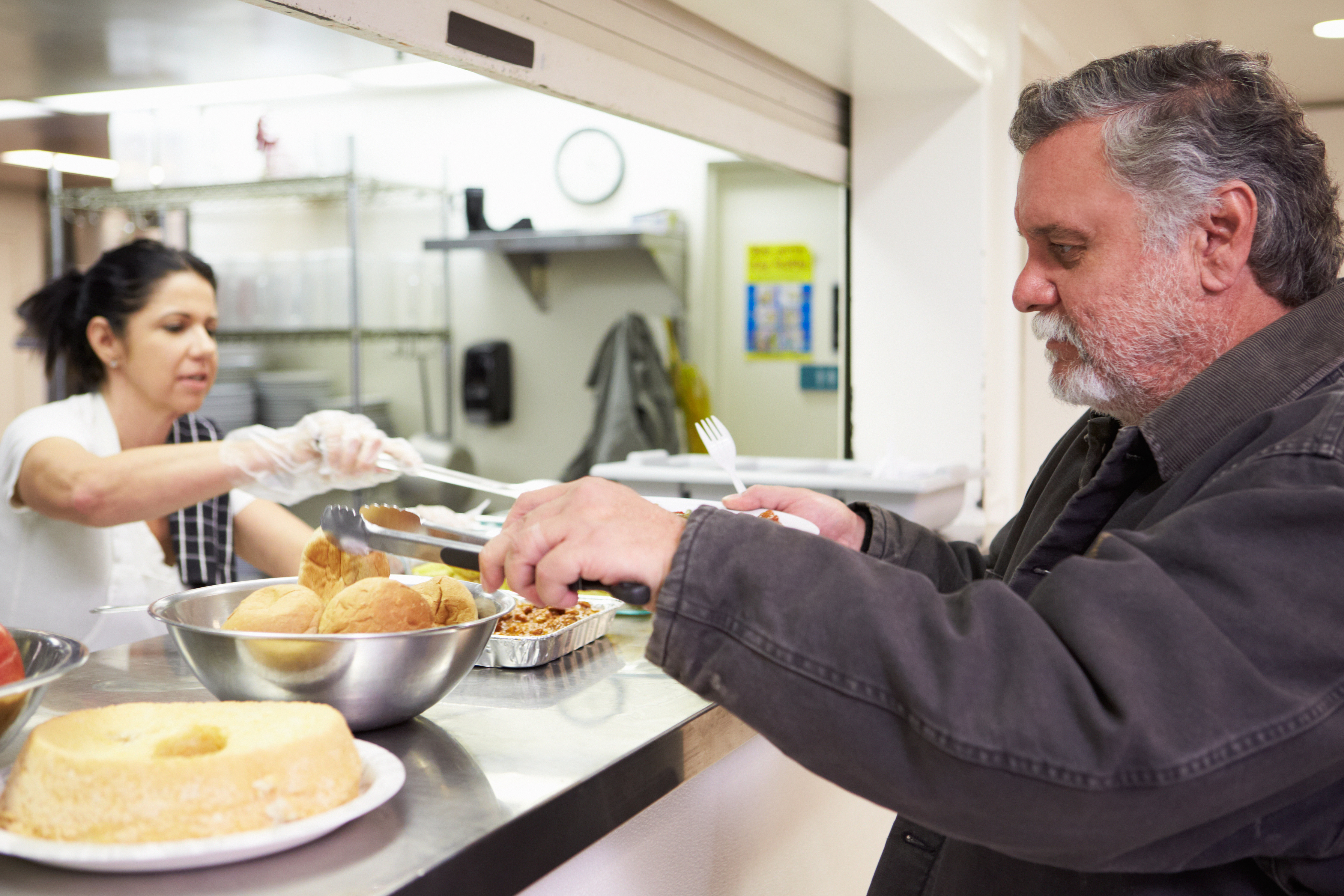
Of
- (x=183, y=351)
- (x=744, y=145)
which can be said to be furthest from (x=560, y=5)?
(x=183, y=351)

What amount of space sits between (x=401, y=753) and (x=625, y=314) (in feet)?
10.6

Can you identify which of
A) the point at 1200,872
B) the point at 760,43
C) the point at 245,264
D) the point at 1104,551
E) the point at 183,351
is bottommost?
the point at 1200,872

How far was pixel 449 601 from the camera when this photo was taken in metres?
1.04

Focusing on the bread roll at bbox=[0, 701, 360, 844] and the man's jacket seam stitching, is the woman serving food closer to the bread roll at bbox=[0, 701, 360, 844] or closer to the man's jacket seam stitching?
the bread roll at bbox=[0, 701, 360, 844]

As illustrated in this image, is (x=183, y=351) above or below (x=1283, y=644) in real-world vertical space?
above

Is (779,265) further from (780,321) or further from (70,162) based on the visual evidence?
(70,162)

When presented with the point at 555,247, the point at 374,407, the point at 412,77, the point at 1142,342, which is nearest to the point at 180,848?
the point at 1142,342

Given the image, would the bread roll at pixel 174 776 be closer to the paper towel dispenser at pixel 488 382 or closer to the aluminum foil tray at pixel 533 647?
the aluminum foil tray at pixel 533 647

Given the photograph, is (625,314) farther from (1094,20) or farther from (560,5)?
(560,5)

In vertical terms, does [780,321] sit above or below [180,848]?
above

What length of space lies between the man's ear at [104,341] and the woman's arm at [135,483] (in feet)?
1.35

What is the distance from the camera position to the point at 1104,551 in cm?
72

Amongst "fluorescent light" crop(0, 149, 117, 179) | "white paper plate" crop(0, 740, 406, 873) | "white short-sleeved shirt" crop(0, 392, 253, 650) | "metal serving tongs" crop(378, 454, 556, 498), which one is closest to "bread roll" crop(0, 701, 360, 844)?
"white paper plate" crop(0, 740, 406, 873)

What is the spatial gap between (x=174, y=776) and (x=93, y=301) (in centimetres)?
184
